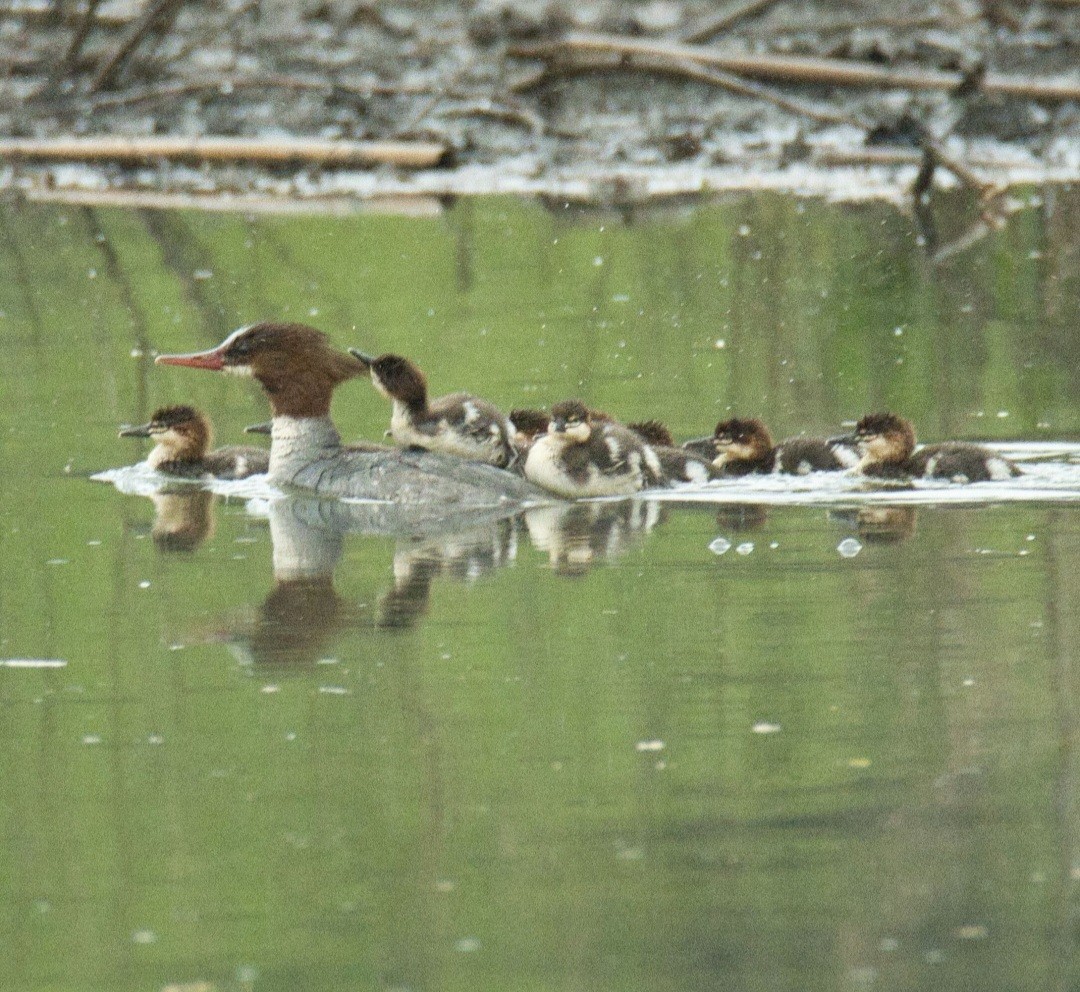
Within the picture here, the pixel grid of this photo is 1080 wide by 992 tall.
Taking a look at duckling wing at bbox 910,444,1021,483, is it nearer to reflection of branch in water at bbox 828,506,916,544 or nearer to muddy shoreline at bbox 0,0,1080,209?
reflection of branch in water at bbox 828,506,916,544

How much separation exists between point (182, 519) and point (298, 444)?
716 mm

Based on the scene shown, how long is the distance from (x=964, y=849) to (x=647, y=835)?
1.63ft

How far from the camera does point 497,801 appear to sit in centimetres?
402

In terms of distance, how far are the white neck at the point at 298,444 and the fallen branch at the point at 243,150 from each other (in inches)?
309

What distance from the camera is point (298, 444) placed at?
7.76 meters

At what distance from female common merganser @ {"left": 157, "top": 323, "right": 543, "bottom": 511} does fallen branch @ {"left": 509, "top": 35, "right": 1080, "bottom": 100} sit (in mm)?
9483

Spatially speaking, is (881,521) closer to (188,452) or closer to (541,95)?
(188,452)

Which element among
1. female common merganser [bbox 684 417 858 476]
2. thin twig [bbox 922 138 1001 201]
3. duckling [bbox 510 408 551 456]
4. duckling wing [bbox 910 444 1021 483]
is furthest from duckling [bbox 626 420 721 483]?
thin twig [bbox 922 138 1001 201]

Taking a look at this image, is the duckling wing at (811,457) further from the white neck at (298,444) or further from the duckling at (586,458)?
the white neck at (298,444)

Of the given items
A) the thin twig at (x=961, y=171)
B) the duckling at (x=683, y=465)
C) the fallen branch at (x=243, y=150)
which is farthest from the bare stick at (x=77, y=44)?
the duckling at (x=683, y=465)

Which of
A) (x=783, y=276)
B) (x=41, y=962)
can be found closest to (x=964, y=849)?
(x=41, y=962)

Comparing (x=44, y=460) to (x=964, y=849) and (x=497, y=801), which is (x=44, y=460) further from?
(x=964, y=849)

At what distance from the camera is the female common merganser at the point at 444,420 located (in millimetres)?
7633

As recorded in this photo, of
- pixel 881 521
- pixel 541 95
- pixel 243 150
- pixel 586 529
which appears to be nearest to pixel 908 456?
pixel 881 521
